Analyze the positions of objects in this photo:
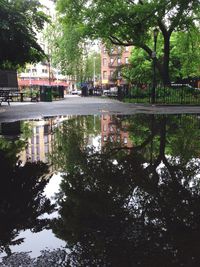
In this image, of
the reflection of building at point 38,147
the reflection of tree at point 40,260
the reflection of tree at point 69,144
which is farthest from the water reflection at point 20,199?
the reflection of tree at point 69,144

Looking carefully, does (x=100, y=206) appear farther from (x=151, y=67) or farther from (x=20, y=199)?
(x=151, y=67)

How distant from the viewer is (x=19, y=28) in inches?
715

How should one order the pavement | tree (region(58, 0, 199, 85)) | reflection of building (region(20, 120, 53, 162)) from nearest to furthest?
reflection of building (region(20, 120, 53, 162)), the pavement, tree (region(58, 0, 199, 85))

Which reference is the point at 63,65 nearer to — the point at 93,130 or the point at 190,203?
the point at 93,130

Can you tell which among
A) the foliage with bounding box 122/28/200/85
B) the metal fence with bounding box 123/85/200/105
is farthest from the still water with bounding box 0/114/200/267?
the foliage with bounding box 122/28/200/85

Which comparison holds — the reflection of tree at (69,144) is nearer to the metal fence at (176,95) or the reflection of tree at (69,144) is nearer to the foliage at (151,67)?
the metal fence at (176,95)

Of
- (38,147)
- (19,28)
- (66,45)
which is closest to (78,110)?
(19,28)

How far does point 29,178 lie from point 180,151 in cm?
349

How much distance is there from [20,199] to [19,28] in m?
14.9

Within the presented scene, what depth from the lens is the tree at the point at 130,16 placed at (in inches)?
1142

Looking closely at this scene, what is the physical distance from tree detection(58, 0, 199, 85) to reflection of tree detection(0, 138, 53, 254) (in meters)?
23.5

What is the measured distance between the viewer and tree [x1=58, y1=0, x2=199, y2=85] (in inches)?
1142

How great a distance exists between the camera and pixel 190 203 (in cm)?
444

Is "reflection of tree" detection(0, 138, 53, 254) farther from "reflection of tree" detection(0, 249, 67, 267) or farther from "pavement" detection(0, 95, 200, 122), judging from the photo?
"pavement" detection(0, 95, 200, 122)
